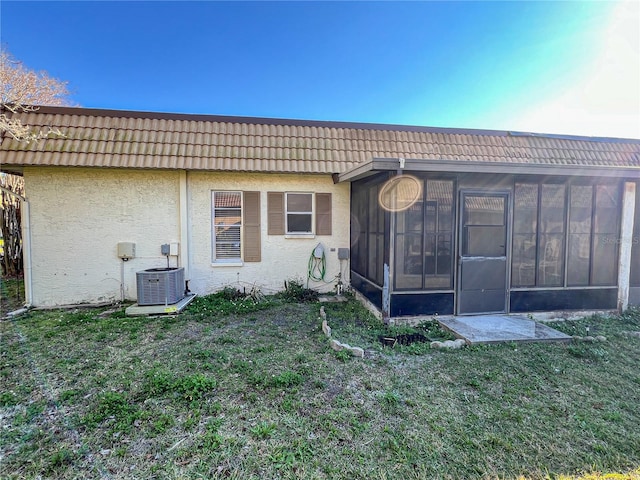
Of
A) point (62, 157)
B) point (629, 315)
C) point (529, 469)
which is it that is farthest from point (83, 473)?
point (629, 315)

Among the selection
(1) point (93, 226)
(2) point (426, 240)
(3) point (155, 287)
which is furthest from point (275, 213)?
(1) point (93, 226)

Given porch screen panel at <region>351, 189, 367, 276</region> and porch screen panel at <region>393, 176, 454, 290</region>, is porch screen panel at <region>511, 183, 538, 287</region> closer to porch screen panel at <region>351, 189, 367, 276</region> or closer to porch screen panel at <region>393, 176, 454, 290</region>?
porch screen panel at <region>393, 176, 454, 290</region>

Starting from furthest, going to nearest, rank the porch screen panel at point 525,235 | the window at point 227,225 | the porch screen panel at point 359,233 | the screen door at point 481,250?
the window at point 227,225 → the porch screen panel at point 359,233 → the porch screen panel at point 525,235 → the screen door at point 481,250

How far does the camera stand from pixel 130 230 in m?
6.47

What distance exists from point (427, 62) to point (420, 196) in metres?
7.75

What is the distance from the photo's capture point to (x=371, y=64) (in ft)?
35.2

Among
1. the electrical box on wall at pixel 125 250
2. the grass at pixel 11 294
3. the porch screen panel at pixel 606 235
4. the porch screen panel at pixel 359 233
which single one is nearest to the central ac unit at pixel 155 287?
the electrical box on wall at pixel 125 250

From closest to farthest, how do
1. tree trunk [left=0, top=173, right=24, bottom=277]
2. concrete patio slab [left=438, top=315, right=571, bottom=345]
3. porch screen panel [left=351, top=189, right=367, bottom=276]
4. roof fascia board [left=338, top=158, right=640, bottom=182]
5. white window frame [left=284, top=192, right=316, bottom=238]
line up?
concrete patio slab [left=438, top=315, right=571, bottom=345], roof fascia board [left=338, top=158, right=640, bottom=182], porch screen panel [left=351, top=189, right=367, bottom=276], white window frame [left=284, top=192, right=316, bottom=238], tree trunk [left=0, top=173, right=24, bottom=277]

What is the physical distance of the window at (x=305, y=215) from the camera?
697 cm

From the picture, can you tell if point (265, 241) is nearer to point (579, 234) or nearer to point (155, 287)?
point (155, 287)

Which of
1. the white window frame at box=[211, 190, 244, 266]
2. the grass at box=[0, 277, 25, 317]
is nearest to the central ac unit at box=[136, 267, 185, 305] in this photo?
the white window frame at box=[211, 190, 244, 266]

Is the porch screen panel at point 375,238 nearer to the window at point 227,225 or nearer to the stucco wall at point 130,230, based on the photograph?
the stucco wall at point 130,230

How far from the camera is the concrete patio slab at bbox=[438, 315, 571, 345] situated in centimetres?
434

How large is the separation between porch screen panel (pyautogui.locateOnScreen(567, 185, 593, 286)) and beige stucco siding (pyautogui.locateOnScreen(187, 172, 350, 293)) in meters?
4.16
